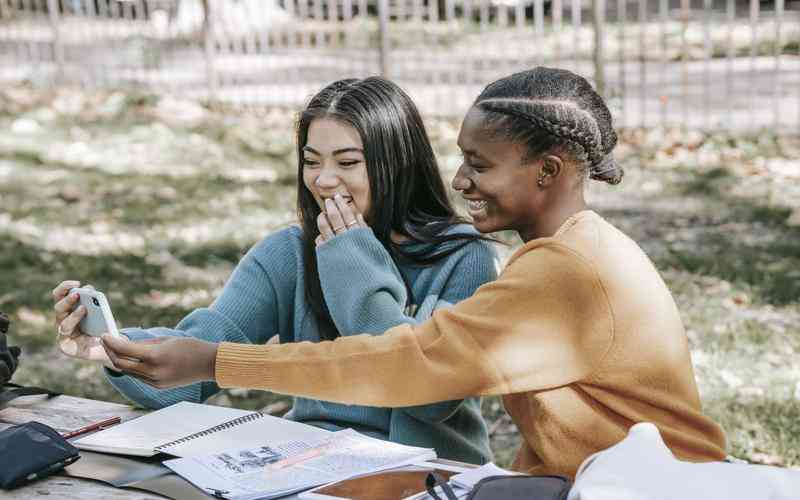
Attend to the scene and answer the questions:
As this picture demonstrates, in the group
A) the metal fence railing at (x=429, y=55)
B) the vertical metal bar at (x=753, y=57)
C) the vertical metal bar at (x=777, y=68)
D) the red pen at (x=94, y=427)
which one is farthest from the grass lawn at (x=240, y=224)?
the red pen at (x=94, y=427)

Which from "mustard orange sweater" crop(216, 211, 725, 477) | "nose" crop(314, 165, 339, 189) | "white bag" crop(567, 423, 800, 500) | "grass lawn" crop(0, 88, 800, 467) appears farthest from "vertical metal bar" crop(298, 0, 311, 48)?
"white bag" crop(567, 423, 800, 500)

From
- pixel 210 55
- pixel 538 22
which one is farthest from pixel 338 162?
pixel 210 55

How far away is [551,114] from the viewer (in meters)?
2.19

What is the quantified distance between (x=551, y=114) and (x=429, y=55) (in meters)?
8.38

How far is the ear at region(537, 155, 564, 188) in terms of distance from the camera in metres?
2.19

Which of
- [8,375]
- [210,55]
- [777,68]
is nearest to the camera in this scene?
[8,375]

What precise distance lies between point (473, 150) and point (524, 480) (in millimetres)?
718

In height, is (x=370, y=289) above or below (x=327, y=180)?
below

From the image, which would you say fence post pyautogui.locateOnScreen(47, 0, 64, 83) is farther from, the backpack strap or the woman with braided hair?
the woman with braided hair

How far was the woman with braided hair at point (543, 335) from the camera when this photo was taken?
205 centimetres

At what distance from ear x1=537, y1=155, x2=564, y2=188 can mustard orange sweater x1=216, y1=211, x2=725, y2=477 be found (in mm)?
94

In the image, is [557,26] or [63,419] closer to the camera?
[63,419]

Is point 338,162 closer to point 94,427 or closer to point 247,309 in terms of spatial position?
point 247,309

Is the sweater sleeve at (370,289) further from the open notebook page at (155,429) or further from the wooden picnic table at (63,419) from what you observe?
the wooden picnic table at (63,419)
